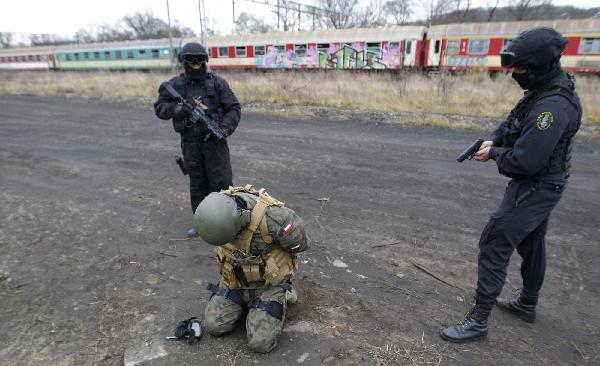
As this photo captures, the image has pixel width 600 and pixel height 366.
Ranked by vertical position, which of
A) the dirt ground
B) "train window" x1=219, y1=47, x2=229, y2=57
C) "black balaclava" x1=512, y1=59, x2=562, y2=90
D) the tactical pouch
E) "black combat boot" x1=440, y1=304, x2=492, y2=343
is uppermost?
"train window" x1=219, y1=47, x2=229, y2=57

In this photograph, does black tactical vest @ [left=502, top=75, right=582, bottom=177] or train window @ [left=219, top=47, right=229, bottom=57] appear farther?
train window @ [left=219, top=47, right=229, bottom=57]

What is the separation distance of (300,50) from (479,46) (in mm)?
9290

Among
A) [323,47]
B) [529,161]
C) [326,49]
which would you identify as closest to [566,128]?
[529,161]

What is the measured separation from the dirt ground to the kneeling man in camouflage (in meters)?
0.16

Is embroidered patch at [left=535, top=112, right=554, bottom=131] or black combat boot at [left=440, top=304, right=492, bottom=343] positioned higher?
embroidered patch at [left=535, top=112, right=554, bottom=131]

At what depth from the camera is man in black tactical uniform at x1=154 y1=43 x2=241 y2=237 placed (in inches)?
139

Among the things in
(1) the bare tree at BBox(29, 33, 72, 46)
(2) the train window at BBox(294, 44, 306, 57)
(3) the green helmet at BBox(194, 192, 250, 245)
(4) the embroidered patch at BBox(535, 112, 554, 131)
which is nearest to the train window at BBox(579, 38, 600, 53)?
(2) the train window at BBox(294, 44, 306, 57)

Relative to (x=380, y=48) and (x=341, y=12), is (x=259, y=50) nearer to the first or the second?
(x=380, y=48)

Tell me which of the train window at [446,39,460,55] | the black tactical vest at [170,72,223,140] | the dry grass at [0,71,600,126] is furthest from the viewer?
the train window at [446,39,460,55]

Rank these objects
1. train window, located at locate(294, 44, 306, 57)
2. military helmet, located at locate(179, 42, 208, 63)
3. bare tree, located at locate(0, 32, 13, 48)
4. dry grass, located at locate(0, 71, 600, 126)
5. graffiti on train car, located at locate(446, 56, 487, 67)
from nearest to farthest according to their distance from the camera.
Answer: military helmet, located at locate(179, 42, 208, 63)
dry grass, located at locate(0, 71, 600, 126)
graffiti on train car, located at locate(446, 56, 487, 67)
train window, located at locate(294, 44, 306, 57)
bare tree, located at locate(0, 32, 13, 48)

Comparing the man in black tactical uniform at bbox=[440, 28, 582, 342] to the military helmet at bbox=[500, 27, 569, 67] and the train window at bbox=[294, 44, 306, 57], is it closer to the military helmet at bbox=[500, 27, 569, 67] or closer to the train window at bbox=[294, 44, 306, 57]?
the military helmet at bbox=[500, 27, 569, 67]

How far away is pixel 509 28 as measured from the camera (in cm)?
1672

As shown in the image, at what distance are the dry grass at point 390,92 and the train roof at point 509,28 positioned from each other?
235 cm

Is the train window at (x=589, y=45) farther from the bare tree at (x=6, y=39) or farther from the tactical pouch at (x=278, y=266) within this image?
the bare tree at (x=6, y=39)
